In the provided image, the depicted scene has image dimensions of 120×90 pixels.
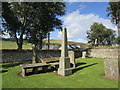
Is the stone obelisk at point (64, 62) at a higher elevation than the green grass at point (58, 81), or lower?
higher

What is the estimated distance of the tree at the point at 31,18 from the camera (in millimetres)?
16578

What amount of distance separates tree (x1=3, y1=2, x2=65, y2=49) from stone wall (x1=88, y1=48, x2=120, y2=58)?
1039 centimetres

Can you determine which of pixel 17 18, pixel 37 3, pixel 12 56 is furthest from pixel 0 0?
pixel 12 56

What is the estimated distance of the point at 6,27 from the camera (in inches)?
693

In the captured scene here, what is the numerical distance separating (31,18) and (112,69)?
51.3ft

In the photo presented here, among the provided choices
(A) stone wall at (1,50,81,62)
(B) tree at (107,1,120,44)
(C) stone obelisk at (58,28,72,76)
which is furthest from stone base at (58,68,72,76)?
(B) tree at (107,1,120,44)

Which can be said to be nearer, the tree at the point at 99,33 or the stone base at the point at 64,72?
the stone base at the point at 64,72

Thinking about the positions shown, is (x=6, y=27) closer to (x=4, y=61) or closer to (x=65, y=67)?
(x=4, y=61)

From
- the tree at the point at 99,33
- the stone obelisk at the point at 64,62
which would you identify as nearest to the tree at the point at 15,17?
the stone obelisk at the point at 64,62

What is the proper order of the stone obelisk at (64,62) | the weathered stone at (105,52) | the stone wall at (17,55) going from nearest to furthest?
the stone obelisk at (64,62), the stone wall at (17,55), the weathered stone at (105,52)

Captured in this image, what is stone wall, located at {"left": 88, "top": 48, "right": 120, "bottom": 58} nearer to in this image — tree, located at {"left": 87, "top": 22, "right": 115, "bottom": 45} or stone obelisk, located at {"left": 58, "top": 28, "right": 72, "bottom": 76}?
stone obelisk, located at {"left": 58, "top": 28, "right": 72, "bottom": 76}

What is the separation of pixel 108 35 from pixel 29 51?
41631 mm

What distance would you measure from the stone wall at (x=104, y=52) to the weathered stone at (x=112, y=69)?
12.2 m

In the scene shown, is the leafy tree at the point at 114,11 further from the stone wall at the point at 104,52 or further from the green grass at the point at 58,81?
the green grass at the point at 58,81
